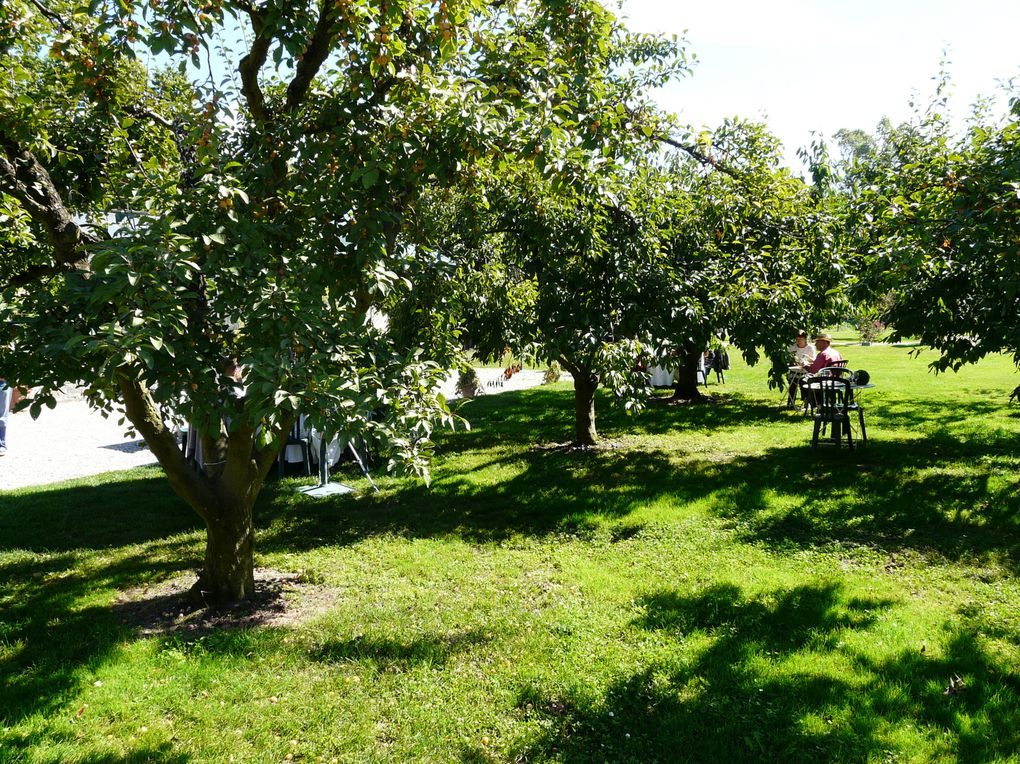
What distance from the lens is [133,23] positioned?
11.7 ft

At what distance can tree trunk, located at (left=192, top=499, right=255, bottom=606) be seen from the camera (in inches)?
194

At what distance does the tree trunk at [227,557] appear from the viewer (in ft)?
16.1

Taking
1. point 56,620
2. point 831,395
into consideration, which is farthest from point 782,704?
point 831,395

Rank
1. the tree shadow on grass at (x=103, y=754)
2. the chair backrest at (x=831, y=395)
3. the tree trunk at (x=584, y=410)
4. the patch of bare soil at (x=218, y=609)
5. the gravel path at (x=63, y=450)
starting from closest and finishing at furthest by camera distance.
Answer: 1. the tree shadow on grass at (x=103, y=754)
2. the patch of bare soil at (x=218, y=609)
3. the chair backrest at (x=831, y=395)
4. the tree trunk at (x=584, y=410)
5. the gravel path at (x=63, y=450)

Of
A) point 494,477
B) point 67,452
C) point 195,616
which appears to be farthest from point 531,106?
point 67,452

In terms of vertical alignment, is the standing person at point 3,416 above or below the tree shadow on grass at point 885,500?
above

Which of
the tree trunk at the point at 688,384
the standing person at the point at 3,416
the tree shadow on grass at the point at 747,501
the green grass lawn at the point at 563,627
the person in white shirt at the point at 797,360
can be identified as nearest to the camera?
the green grass lawn at the point at 563,627

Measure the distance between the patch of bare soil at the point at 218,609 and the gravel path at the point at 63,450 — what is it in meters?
3.26

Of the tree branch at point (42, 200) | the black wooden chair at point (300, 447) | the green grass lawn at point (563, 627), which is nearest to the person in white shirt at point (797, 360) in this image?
the green grass lawn at point (563, 627)

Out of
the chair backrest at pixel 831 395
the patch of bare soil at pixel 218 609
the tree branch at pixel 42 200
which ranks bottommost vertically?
the patch of bare soil at pixel 218 609

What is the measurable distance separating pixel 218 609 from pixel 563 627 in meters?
2.48

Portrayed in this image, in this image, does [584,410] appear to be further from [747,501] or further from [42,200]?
[42,200]

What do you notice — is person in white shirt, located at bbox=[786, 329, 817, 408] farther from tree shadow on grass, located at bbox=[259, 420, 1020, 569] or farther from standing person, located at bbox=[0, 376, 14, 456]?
standing person, located at bbox=[0, 376, 14, 456]

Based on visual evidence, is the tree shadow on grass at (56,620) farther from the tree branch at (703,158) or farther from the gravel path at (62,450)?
the tree branch at (703,158)
